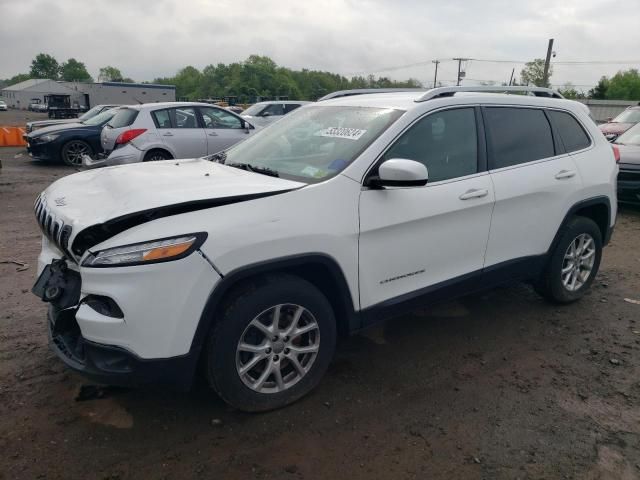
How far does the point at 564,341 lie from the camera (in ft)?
→ 12.8

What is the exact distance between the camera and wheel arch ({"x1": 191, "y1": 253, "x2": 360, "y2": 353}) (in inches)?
98.7

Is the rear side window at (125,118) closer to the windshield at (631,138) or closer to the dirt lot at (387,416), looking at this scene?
the dirt lot at (387,416)

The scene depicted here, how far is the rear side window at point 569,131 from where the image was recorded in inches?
165

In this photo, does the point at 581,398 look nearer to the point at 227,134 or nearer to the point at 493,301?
the point at 493,301

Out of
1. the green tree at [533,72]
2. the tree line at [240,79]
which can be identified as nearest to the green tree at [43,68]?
the tree line at [240,79]

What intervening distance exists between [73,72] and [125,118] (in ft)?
494

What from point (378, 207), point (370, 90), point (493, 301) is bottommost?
point (493, 301)

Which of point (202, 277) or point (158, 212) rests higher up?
point (158, 212)

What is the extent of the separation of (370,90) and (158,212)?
95.8 inches

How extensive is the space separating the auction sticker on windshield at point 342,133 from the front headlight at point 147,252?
4.37 feet

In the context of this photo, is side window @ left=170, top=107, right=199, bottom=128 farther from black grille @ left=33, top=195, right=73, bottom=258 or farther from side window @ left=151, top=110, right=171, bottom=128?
black grille @ left=33, top=195, right=73, bottom=258

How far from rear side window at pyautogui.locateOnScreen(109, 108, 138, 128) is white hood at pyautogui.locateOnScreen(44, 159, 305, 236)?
265 inches

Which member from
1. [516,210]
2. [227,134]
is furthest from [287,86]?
[516,210]

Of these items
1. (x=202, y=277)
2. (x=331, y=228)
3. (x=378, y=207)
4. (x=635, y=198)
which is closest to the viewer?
(x=202, y=277)
